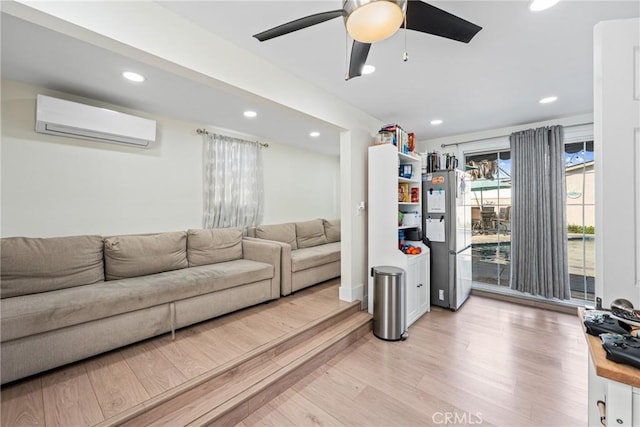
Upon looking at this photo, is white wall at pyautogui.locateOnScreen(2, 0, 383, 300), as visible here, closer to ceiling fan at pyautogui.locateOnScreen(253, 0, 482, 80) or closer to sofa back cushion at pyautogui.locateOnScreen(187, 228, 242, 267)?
ceiling fan at pyautogui.locateOnScreen(253, 0, 482, 80)

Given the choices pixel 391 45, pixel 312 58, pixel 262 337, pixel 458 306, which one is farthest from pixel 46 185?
pixel 458 306

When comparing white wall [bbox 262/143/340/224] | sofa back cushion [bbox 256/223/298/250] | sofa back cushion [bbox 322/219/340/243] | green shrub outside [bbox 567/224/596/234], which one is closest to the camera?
green shrub outside [bbox 567/224/596/234]

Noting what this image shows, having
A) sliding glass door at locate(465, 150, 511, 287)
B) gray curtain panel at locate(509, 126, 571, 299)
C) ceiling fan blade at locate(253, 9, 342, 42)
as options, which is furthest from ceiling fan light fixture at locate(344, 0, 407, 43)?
sliding glass door at locate(465, 150, 511, 287)

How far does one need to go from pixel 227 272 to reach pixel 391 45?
259cm

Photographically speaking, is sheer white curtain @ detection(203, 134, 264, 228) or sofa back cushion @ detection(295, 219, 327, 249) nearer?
sheer white curtain @ detection(203, 134, 264, 228)

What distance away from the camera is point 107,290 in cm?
216

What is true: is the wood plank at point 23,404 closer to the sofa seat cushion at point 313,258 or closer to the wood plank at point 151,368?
the wood plank at point 151,368

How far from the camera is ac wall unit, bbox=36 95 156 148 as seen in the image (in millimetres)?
2283

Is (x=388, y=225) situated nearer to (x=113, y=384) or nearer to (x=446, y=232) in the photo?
(x=446, y=232)

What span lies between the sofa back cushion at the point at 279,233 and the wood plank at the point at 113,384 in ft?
7.24

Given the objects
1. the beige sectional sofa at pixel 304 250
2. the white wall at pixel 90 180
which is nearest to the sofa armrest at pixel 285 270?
the beige sectional sofa at pixel 304 250

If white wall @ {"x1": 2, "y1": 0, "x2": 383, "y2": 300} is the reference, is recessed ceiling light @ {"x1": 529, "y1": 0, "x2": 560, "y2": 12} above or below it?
above

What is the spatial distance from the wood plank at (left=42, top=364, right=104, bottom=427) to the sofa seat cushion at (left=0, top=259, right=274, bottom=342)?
0.34m

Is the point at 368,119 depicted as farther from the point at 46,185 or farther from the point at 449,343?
the point at 46,185
